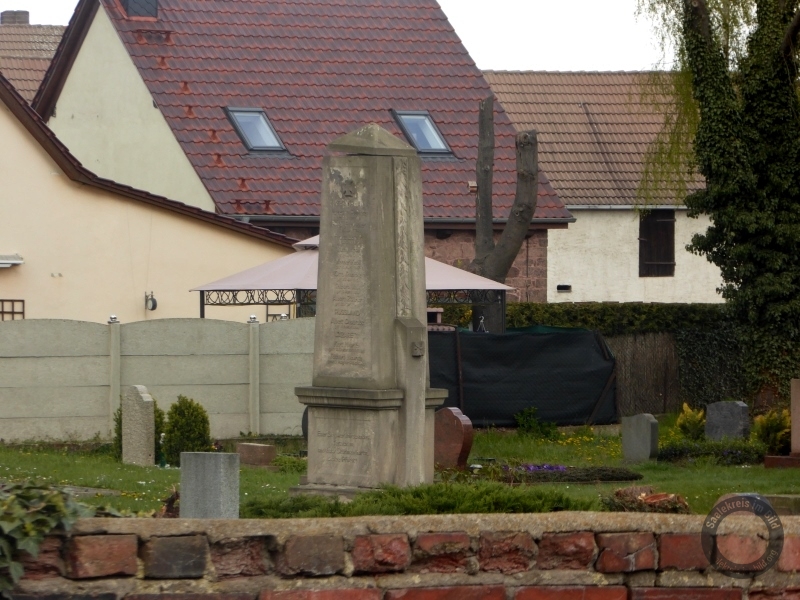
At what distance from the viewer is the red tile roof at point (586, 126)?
112ft

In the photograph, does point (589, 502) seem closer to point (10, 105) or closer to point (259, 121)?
point (10, 105)

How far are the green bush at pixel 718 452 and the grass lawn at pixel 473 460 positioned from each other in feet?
1.05

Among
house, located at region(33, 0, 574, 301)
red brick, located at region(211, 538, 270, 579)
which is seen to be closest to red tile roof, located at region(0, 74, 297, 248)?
house, located at region(33, 0, 574, 301)

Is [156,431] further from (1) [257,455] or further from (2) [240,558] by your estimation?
(2) [240,558]

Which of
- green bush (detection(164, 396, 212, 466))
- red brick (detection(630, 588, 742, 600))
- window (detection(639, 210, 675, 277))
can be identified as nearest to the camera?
red brick (detection(630, 588, 742, 600))

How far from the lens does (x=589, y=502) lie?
5859 millimetres

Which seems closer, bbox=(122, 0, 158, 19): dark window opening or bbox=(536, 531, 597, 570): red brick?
bbox=(536, 531, 597, 570): red brick

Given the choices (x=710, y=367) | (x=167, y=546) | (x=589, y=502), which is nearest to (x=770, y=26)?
(x=710, y=367)

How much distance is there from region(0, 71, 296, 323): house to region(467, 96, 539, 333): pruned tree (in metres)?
3.55

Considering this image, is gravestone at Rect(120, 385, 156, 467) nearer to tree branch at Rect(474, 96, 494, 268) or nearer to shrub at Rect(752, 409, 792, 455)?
shrub at Rect(752, 409, 792, 455)

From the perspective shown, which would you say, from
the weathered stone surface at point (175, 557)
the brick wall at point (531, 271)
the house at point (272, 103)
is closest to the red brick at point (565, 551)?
the weathered stone surface at point (175, 557)

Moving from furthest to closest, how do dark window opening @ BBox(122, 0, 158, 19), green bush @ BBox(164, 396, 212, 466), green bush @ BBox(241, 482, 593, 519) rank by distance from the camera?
dark window opening @ BBox(122, 0, 158, 19), green bush @ BBox(164, 396, 212, 466), green bush @ BBox(241, 482, 593, 519)

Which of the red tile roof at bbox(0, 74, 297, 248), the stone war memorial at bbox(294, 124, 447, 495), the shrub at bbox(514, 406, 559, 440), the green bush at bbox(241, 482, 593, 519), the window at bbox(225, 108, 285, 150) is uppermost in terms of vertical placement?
the window at bbox(225, 108, 285, 150)

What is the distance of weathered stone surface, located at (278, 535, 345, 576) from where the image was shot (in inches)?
175
